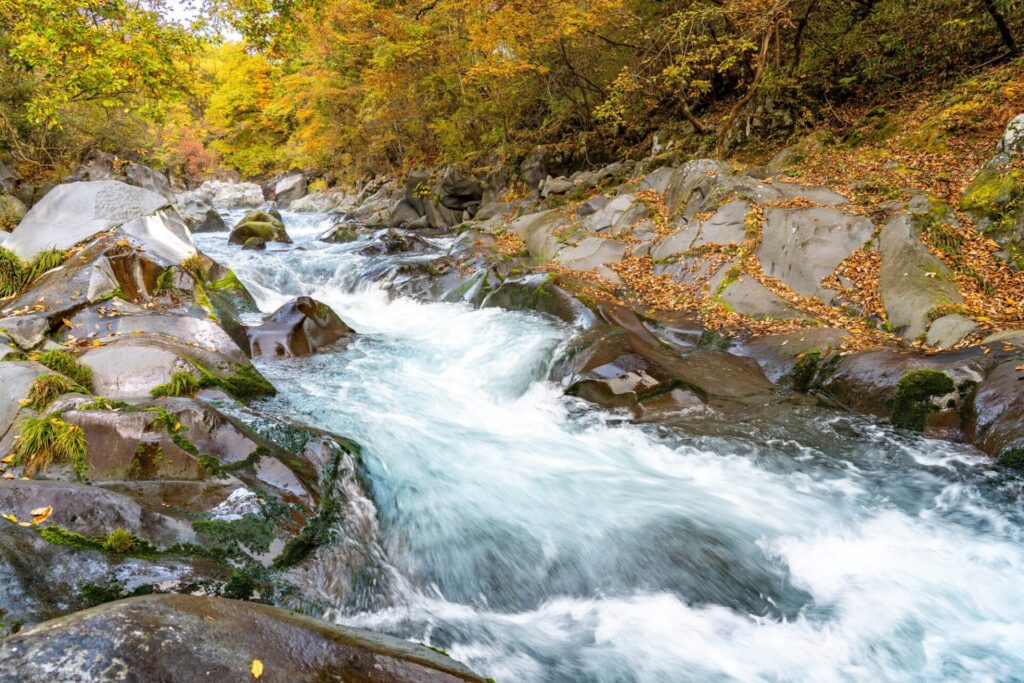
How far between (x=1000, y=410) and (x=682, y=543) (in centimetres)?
326

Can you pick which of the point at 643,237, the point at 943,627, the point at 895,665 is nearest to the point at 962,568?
the point at 943,627

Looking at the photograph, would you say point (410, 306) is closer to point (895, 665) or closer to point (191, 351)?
point (191, 351)

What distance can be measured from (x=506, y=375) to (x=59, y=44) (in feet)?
29.8

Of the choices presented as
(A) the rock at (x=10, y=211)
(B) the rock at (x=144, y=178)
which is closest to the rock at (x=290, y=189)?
(B) the rock at (x=144, y=178)

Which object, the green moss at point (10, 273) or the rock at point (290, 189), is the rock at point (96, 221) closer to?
the green moss at point (10, 273)

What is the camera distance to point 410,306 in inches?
421

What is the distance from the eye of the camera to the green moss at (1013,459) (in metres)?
4.61

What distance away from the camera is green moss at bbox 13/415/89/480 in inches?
141

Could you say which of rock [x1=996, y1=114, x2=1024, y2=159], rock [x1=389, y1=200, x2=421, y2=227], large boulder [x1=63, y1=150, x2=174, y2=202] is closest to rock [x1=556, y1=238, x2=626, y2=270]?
rock [x1=996, y1=114, x2=1024, y2=159]

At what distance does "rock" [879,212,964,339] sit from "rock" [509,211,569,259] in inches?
240

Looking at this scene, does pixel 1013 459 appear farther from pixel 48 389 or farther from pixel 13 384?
pixel 13 384

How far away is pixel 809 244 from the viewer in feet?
27.9

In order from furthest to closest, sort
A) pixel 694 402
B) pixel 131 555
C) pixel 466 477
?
pixel 694 402
pixel 466 477
pixel 131 555

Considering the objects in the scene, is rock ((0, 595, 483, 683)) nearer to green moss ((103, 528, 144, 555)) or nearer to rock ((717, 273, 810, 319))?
green moss ((103, 528, 144, 555))
